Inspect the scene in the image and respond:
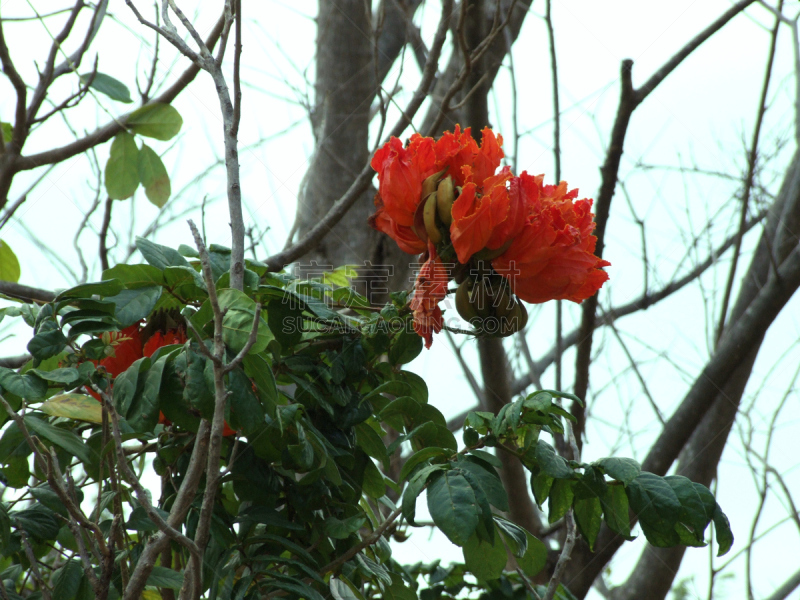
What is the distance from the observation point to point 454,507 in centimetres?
75

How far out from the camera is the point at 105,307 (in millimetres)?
847

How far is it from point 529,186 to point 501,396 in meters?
1.06

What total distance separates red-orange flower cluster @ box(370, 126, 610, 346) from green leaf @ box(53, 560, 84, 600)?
20.6 inches

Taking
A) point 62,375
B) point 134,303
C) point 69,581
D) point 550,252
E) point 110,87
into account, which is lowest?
point 69,581

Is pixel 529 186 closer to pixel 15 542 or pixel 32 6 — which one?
pixel 15 542

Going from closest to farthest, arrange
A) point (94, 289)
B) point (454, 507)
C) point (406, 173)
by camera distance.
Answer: point (454, 507), point (94, 289), point (406, 173)

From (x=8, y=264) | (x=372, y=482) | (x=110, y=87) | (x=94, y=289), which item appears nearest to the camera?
(x=94, y=289)

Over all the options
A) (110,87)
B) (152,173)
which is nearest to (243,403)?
(152,173)

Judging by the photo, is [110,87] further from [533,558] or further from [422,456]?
[533,558]

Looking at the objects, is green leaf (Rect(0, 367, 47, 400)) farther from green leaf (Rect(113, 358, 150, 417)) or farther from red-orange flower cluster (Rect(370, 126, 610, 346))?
red-orange flower cluster (Rect(370, 126, 610, 346))

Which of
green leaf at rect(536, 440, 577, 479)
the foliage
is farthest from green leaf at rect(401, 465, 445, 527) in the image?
green leaf at rect(536, 440, 577, 479)

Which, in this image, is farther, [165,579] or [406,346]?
[406,346]

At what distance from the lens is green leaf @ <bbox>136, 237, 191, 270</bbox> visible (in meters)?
0.91

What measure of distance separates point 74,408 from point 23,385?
0.25ft
